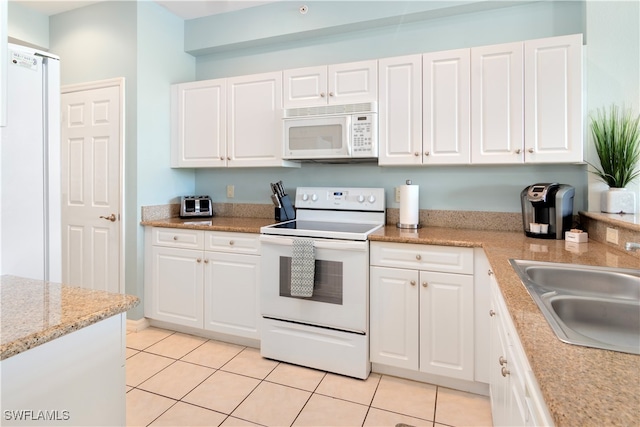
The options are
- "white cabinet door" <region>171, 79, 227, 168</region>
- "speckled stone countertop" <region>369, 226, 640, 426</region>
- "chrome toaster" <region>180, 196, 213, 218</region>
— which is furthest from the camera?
"chrome toaster" <region>180, 196, 213, 218</region>

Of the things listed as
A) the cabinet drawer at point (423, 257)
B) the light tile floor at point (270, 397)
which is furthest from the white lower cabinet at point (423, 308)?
the light tile floor at point (270, 397)

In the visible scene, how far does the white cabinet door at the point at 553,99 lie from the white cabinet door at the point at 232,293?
2013 millimetres

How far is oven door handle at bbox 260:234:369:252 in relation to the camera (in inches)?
86.4

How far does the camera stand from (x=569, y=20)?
7.79ft

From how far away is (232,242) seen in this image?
2652mm

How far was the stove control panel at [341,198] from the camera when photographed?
2.74 metres

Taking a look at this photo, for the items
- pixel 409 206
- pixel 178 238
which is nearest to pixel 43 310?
pixel 178 238

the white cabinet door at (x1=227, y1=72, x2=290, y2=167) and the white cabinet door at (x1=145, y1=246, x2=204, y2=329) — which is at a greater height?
the white cabinet door at (x1=227, y1=72, x2=290, y2=167)

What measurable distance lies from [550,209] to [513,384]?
1390mm

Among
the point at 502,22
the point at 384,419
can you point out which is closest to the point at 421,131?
the point at 502,22

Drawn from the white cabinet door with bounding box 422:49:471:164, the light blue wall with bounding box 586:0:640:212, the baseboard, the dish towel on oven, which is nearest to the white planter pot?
the light blue wall with bounding box 586:0:640:212

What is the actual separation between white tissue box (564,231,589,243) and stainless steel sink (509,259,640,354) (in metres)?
0.69

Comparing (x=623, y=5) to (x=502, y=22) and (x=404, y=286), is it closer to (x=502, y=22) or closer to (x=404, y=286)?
(x=502, y=22)

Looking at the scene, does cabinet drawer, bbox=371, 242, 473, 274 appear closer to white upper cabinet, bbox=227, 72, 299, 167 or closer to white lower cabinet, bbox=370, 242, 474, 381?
white lower cabinet, bbox=370, 242, 474, 381
